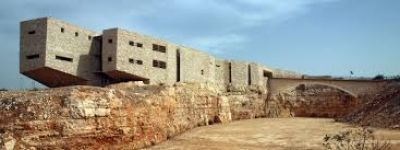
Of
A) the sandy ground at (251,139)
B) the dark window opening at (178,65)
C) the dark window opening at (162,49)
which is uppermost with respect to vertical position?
the dark window opening at (162,49)

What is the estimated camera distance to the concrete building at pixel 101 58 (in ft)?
134

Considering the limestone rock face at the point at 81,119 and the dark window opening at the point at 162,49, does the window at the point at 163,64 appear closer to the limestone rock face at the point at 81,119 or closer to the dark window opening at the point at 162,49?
the dark window opening at the point at 162,49

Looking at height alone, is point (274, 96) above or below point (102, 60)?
below

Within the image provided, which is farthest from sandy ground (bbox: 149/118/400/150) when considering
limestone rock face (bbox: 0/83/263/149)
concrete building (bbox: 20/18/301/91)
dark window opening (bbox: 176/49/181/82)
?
dark window opening (bbox: 176/49/181/82)

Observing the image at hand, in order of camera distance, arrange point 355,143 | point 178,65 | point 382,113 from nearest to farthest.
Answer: point 355,143 < point 382,113 < point 178,65

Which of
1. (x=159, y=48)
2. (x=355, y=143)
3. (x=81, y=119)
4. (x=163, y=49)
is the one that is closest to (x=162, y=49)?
(x=163, y=49)

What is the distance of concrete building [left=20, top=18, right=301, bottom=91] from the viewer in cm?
4097

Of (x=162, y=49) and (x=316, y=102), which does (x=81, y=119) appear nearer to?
(x=162, y=49)

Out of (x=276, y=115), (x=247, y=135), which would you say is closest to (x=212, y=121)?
(x=247, y=135)

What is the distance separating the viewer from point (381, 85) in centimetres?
4638

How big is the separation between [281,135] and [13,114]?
13838 mm

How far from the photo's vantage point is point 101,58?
1783 inches

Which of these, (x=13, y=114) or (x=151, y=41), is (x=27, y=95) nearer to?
(x=13, y=114)

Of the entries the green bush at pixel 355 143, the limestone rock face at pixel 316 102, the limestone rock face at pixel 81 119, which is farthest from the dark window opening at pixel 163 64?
the green bush at pixel 355 143
